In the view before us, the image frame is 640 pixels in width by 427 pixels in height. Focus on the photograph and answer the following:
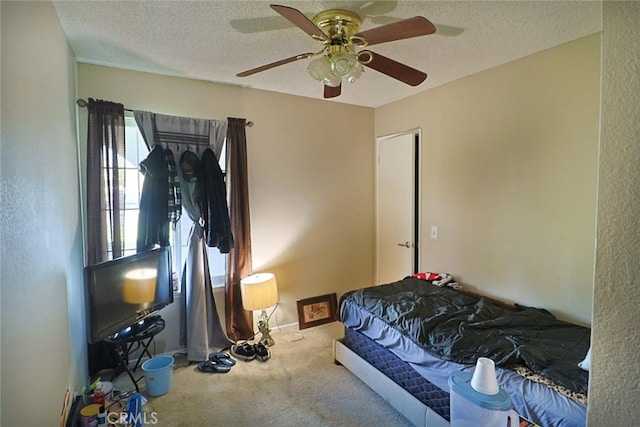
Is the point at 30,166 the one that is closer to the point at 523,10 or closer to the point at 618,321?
the point at 618,321

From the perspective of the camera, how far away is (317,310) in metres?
3.89

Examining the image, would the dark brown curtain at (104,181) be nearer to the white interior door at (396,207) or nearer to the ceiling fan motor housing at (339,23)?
the ceiling fan motor housing at (339,23)

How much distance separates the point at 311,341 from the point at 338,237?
46.9 inches

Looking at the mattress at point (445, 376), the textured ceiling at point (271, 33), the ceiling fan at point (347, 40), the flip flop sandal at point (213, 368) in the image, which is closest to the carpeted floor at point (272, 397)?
the flip flop sandal at point (213, 368)

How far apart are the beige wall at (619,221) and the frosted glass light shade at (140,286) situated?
102 inches

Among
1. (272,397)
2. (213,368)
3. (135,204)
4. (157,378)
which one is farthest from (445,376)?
(135,204)

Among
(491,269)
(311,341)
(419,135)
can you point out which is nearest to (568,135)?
(491,269)

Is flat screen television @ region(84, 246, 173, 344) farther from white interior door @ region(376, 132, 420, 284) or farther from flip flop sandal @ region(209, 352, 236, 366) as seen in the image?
white interior door @ region(376, 132, 420, 284)

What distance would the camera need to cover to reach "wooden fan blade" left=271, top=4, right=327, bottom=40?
4.73 ft

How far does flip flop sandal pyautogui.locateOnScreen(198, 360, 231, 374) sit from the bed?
95cm

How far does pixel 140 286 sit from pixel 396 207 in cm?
265

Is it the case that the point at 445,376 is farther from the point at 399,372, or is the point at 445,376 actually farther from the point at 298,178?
the point at 298,178

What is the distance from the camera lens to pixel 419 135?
141 inches

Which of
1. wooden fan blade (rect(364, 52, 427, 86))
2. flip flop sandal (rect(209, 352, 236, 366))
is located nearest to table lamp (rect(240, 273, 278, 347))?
flip flop sandal (rect(209, 352, 236, 366))
